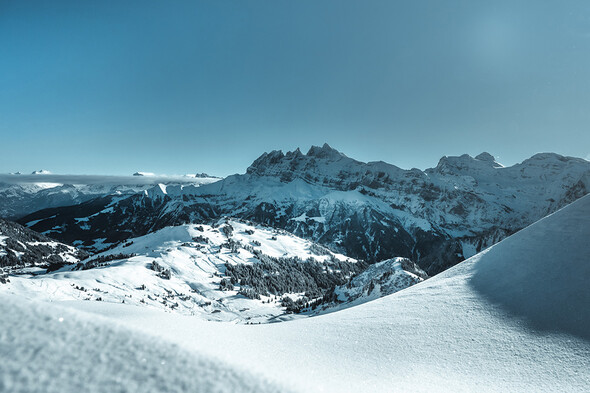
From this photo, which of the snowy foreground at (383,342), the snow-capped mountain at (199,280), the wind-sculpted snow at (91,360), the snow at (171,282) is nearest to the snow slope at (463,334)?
the snowy foreground at (383,342)

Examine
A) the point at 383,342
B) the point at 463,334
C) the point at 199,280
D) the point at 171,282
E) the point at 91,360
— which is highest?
the point at 91,360

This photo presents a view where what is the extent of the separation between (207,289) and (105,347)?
133m

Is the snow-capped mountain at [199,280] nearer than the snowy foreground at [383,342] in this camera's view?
No

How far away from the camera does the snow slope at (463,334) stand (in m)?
6.19

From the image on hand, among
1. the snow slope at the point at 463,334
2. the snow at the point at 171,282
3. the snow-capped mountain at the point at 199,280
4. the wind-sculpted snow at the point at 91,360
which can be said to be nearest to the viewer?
the wind-sculpted snow at the point at 91,360

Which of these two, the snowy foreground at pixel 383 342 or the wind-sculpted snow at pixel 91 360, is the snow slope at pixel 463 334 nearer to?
the snowy foreground at pixel 383 342

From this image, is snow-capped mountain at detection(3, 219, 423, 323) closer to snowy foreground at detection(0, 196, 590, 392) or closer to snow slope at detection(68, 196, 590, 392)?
snow slope at detection(68, 196, 590, 392)

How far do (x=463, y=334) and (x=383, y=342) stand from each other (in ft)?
8.10

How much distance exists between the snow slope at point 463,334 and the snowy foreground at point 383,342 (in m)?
0.04

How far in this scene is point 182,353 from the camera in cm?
370

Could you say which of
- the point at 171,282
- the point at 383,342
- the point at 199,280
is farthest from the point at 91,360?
the point at 199,280

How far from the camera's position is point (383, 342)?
868 centimetres

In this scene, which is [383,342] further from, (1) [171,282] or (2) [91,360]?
(1) [171,282]

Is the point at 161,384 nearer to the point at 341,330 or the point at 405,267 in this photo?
the point at 341,330
